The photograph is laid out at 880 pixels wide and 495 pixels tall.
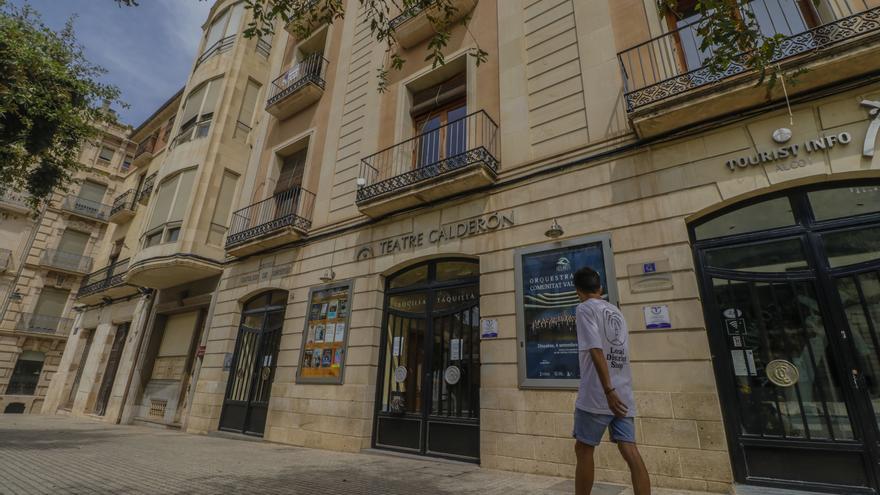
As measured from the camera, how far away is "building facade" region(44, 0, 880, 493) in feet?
14.7

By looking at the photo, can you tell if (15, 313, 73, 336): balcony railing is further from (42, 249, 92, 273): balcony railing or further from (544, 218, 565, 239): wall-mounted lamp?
(544, 218, 565, 239): wall-mounted lamp

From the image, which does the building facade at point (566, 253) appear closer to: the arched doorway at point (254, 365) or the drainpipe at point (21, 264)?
the arched doorway at point (254, 365)

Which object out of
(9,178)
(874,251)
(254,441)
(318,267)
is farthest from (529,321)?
(9,178)

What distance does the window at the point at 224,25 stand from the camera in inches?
615

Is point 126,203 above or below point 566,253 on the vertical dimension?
above

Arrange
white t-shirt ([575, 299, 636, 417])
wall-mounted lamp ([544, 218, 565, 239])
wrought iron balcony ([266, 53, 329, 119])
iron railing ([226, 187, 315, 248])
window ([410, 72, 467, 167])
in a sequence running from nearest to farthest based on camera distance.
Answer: white t-shirt ([575, 299, 636, 417]) → wall-mounted lamp ([544, 218, 565, 239]) → window ([410, 72, 467, 167]) → iron railing ([226, 187, 315, 248]) → wrought iron balcony ([266, 53, 329, 119])

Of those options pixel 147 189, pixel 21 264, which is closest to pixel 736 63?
pixel 147 189

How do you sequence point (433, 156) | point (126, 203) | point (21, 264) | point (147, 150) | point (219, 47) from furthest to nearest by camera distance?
point (21, 264) → point (147, 150) → point (126, 203) → point (219, 47) → point (433, 156)

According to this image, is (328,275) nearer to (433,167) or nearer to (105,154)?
(433,167)

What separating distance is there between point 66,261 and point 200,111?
52.4 ft

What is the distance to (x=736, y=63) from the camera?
17.0 feet

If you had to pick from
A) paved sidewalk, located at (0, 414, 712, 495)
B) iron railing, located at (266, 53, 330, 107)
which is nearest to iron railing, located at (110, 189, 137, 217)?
iron railing, located at (266, 53, 330, 107)

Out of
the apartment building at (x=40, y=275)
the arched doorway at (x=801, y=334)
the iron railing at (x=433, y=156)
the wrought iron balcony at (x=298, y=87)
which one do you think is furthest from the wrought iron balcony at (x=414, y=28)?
the apartment building at (x=40, y=275)

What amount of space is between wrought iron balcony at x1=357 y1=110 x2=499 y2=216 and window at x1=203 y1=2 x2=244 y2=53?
1103 centimetres
